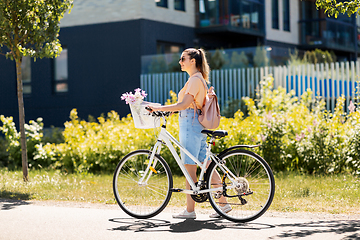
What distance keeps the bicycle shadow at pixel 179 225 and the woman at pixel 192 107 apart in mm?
194

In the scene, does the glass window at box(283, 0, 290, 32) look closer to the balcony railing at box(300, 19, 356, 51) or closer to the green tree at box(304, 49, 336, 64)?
the balcony railing at box(300, 19, 356, 51)

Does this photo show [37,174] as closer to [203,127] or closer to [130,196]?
[130,196]

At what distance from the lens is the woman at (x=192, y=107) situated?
547 centimetres

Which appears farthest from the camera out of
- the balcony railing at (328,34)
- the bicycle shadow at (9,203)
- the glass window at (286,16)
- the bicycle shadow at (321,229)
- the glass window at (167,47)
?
the glass window at (286,16)

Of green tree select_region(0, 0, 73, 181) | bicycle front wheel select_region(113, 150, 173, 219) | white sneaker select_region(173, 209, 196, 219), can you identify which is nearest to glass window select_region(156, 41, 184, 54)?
green tree select_region(0, 0, 73, 181)

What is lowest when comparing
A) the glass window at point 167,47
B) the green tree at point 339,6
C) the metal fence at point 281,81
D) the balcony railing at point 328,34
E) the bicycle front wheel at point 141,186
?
the bicycle front wheel at point 141,186

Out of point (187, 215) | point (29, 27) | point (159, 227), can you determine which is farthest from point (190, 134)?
point (29, 27)

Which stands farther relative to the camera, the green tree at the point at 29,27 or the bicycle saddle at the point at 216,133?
the green tree at the point at 29,27

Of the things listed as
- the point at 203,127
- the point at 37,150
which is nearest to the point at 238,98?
the point at 37,150

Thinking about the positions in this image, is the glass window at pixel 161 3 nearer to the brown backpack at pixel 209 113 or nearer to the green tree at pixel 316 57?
the green tree at pixel 316 57

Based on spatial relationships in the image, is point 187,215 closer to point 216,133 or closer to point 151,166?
point 151,166

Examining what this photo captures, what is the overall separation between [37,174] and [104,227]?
462 cm

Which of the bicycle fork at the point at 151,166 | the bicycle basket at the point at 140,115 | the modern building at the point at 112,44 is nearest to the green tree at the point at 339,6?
the bicycle basket at the point at 140,115

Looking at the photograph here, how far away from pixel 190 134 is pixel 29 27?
407 centimetres
